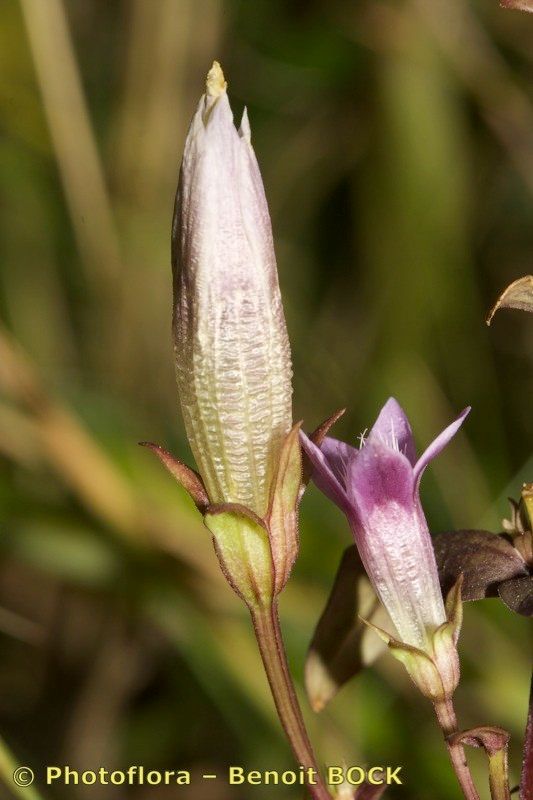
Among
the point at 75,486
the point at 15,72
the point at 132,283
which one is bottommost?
the point at 75,486

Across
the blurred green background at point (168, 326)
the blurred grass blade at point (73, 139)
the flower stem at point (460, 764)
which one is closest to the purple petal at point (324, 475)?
the flower stem at point (460, 764)

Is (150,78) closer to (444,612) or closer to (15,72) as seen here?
(15,72)

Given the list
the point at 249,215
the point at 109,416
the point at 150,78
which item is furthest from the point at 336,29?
the point at 249,215

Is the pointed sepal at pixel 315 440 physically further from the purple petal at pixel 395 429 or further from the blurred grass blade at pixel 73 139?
the blurred grass blade at pixel 73 139

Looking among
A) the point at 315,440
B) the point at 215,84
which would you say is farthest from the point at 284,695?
the point at 215,84

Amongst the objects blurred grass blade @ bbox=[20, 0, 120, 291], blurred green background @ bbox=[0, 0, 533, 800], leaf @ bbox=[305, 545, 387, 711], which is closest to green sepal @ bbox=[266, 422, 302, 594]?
leaf @ bbox=[305, 545, 387, 711]
